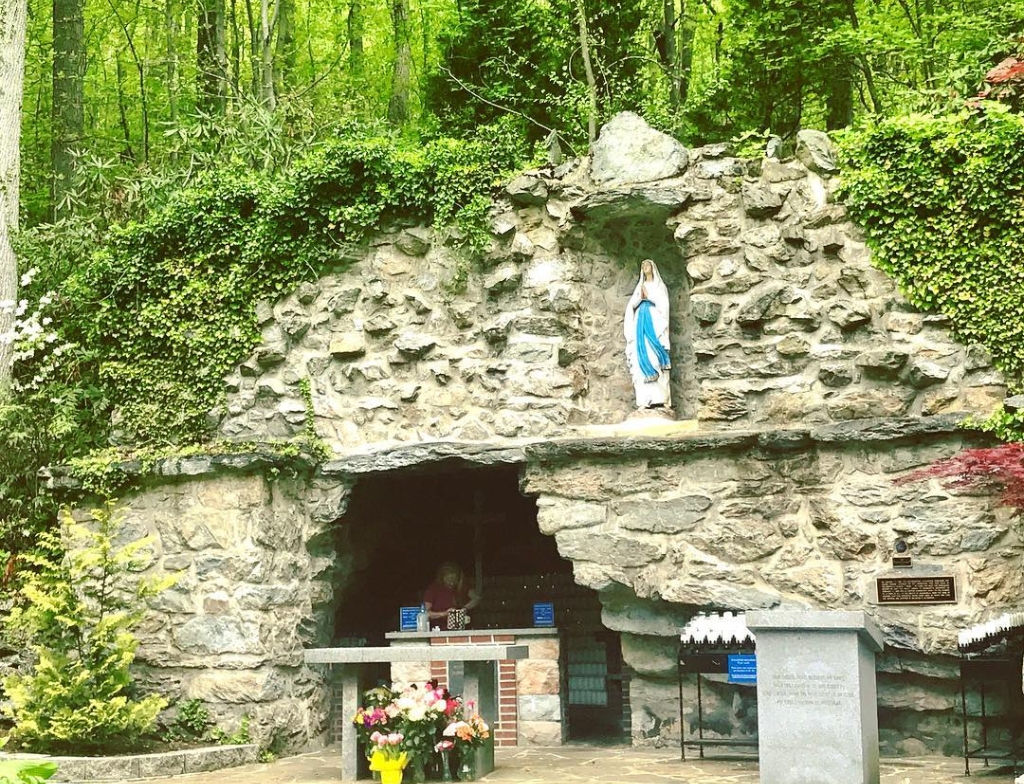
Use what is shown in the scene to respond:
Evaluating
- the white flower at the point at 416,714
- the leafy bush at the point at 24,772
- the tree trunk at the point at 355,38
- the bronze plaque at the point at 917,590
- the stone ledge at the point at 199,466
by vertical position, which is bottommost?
the white flower at the point at 416,714

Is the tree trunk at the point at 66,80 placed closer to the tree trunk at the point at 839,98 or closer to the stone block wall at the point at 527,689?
the stone block wall at the point at 527,689

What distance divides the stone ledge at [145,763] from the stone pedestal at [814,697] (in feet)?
15.4

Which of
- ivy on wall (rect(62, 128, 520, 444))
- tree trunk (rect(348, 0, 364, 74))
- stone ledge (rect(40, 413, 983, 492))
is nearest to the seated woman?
stone ledge (rect(40, 413, 983, 492))

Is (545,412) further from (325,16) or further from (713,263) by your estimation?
(325,16)

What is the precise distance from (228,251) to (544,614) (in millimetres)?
4510

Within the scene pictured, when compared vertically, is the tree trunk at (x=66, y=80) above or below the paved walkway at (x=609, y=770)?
above

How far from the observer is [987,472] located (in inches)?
328

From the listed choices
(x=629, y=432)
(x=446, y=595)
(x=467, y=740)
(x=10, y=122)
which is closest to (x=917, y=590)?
(x=629, y=432)

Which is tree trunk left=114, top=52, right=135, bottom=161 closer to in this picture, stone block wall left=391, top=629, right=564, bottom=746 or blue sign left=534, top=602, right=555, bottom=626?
blue sign left=534, top=602, right=555, bottom=626

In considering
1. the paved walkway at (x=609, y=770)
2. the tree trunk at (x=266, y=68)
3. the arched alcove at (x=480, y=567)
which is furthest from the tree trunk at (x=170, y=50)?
the paved walkway at (x=609, y=770)

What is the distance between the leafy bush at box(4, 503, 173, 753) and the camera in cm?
903

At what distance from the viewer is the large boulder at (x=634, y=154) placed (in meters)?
10.1

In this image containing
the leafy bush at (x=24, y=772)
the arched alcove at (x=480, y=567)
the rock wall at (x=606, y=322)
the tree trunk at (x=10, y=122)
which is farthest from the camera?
the tree trunk at (x=10, y=122)

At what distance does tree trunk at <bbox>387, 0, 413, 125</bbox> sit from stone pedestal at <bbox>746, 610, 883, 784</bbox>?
10464mm
